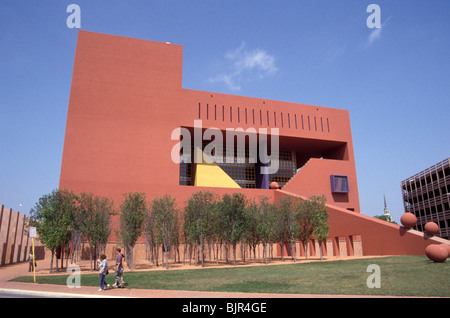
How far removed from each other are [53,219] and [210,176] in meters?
17.0

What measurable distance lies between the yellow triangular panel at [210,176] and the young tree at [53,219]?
14.5 meters

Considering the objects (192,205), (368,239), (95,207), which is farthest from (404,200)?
(95,207)

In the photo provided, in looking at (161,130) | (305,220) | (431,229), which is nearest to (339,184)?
(305,220)

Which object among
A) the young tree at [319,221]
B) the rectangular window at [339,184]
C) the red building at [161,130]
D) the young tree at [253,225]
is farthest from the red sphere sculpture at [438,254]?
the rectangular window at [339,184]

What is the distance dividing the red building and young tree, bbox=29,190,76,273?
20.9 feet

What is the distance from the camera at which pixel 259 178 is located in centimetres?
4119

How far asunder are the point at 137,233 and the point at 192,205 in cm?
439

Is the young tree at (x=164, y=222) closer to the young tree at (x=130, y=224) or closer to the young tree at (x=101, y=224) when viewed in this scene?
the young tree at (x=130, y=224)

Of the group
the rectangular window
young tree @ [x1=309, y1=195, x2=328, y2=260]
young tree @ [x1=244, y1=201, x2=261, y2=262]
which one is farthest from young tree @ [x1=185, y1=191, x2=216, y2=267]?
the rectangular window

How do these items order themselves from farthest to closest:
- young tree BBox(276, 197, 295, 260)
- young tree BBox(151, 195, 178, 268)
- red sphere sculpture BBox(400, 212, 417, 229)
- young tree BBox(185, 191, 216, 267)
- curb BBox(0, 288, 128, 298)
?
young tree BBox(276, 197, 295, 260)
young tree BBox(151, 195, 178, 268)
young tree BBox(185, 191, 216, 267)
red sphere sculpture BBox(400, 212, 417, 229)
curb BBox(0, 288, 128, 298)

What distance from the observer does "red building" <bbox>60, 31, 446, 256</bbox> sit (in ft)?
99.9

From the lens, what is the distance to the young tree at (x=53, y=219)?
21828 millimetres

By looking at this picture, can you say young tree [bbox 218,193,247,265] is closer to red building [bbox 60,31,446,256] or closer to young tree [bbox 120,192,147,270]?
young tree [bbox 120,192,147,270]
